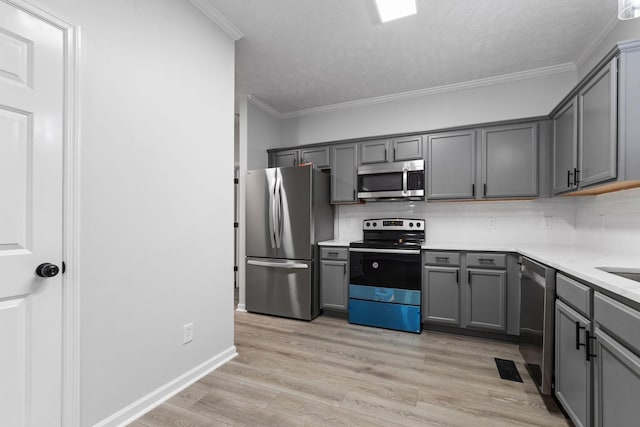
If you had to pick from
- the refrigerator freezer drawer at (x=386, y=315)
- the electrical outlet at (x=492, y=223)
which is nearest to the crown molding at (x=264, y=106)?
the refrigerator freezer drawer at (x=386, y=315)

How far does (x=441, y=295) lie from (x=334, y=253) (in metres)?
1.25

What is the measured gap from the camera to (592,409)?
1407mm

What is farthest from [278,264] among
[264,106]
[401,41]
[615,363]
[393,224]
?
[615,363]

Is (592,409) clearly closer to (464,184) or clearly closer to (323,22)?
(464,184)

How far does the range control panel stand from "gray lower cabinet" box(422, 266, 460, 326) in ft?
2.08

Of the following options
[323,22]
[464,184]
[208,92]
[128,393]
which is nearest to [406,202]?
[464,184]

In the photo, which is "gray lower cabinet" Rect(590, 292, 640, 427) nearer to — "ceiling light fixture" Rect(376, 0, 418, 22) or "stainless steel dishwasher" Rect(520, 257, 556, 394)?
"stainless steel dishwasher" Rect(520, 257, 556, 394)


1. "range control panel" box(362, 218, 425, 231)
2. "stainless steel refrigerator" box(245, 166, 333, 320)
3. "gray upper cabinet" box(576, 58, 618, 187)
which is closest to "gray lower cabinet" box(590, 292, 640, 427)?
"gray upper cabinet" box(576, 58, 618, 187)

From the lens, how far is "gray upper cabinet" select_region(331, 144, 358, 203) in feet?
12.3

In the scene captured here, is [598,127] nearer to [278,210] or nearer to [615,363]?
[615,363]

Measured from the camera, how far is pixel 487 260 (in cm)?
292

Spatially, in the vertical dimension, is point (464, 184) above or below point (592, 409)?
above

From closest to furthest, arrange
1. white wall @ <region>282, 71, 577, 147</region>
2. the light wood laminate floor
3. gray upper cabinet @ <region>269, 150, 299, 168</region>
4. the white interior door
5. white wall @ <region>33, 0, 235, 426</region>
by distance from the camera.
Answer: the white interior door < white wall @ <region>33, 0, 235, 426</region> < the light wood laminate floor < white wall @ <region>282, 71, 577, 147</region> < gray upper cabinet @ <region>269, 150, 299, 168</region>

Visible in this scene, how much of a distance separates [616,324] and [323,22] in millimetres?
2658
